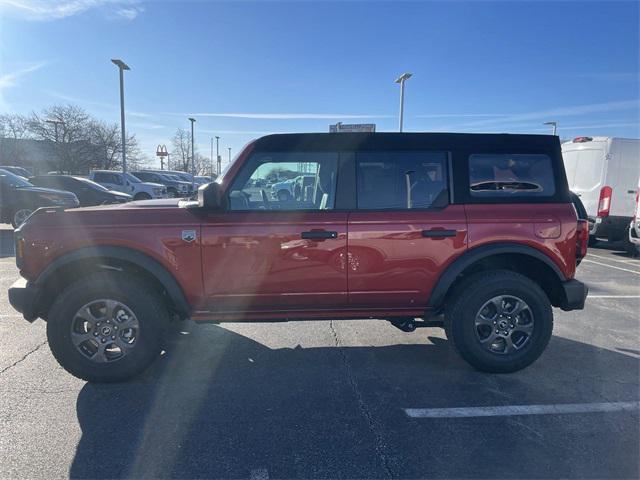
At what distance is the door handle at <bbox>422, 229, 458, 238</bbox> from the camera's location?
11.5ft

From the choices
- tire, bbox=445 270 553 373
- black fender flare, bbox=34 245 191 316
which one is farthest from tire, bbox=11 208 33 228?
tire, bbox=445 270 553 373

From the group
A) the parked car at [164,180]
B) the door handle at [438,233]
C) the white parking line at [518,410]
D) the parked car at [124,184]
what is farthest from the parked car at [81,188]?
the white parking line at [518,410]

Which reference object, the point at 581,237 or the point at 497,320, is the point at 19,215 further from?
the point at 581,237

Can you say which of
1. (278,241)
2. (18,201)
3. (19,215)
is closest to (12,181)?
(18,201)

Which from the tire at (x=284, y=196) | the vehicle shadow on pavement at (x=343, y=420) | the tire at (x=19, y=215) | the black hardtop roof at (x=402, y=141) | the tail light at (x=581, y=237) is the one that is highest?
the black hardtop roof at (x=402, y=141)

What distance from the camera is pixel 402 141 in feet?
11.9

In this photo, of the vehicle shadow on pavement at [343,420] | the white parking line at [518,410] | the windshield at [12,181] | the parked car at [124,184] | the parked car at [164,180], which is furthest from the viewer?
the parked car at [164,180]

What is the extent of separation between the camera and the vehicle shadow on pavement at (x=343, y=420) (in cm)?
247

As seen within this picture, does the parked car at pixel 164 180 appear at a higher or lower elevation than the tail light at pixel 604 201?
higher

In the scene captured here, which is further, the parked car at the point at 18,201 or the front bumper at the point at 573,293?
the parked car at the point at 18,201

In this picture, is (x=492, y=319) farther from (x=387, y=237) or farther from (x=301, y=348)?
(x=301, y=348)

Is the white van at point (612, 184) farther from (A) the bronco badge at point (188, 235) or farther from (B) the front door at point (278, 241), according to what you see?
(A) the bronco badge at point (188, 235)

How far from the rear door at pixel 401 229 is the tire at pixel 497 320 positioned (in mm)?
312

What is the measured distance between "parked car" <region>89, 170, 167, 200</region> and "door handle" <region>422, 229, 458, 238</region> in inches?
→ 779
